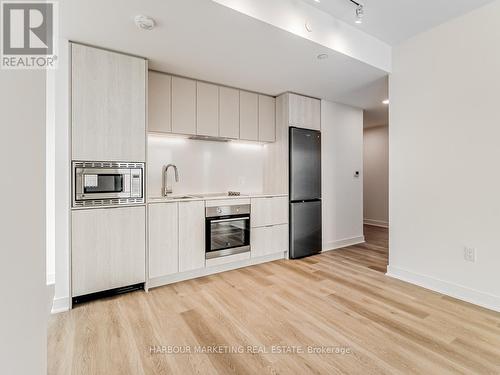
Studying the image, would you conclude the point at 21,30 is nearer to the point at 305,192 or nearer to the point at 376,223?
the point at 305,192

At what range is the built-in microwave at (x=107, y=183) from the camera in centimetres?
231

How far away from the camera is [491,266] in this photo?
2281mm

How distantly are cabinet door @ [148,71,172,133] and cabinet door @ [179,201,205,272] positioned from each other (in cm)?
96

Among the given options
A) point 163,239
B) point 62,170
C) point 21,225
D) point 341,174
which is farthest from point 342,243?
point 21,225

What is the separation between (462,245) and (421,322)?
98cm

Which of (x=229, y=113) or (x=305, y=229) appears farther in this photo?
(x=305, y=229)

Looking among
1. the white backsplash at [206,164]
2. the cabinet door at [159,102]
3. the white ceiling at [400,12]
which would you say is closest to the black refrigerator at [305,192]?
the white backsplash at [206,164]

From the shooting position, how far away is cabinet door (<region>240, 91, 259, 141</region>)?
11.8 feet

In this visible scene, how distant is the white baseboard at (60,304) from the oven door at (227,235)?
1.39 m

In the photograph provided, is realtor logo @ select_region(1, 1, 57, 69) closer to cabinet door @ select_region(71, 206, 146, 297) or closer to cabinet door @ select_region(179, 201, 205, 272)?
cabinet door @ select_region(71, 206, 146, 297)

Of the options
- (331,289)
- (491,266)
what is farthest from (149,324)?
(491,266)

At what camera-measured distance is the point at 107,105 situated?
95.2 inches

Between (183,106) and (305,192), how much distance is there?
2.16m

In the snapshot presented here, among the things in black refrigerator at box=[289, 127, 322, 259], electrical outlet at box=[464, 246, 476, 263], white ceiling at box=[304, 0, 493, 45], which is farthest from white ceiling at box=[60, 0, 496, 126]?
electrical outlet at box=[464, 246, 476, 263]
